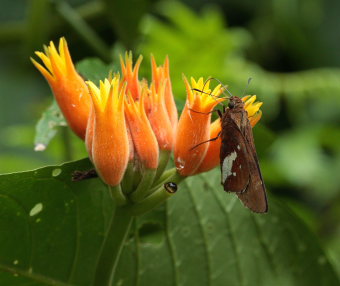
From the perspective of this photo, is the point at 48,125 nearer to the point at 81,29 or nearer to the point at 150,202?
the point at 150,202

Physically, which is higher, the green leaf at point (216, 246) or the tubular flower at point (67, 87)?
the tubular flower at point (67, 87)

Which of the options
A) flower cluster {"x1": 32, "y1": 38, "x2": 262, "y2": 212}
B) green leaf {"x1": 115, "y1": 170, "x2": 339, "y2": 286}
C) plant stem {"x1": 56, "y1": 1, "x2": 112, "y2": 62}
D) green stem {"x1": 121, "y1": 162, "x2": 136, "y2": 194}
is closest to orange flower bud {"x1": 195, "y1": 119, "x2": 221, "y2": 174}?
flower cluster {"x1": 32, "y1": 38, "x2": 262, "y2": 212}

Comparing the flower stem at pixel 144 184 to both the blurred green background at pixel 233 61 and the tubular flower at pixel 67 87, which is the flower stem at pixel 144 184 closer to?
the tubular flower at pixel 67 87

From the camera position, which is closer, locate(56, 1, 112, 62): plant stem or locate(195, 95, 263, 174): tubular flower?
locate(195, 95, 263, 174): tubular flower

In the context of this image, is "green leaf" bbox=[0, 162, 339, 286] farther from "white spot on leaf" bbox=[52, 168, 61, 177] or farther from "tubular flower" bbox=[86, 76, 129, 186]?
→ "tubular flower" bbox=[86, 76, 129, 186]

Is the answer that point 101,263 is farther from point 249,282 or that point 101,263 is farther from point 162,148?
point 249,282

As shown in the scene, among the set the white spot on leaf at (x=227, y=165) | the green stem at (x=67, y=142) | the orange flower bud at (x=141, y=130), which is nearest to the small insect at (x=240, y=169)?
the white spot on leaf at (x=227, y=165)
